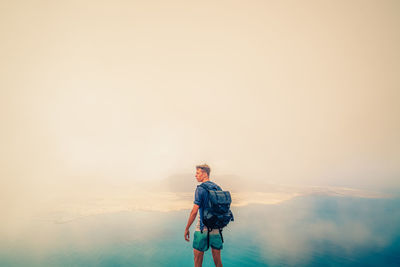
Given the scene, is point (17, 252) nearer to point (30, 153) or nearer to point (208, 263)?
point (208, 263)

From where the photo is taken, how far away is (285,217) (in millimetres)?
7473

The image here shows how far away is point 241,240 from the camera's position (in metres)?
5.54

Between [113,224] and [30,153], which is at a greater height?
[30,153]

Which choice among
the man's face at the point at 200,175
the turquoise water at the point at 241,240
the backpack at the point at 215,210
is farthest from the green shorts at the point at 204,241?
the turquoise water at the point at 241,240

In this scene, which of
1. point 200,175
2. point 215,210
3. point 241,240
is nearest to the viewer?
point 215,210

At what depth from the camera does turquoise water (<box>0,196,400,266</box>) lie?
14.7ft

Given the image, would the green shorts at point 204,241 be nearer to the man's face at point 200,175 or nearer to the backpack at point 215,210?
the backpack at point 215,210

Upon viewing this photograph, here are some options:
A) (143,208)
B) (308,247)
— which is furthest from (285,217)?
(143,208)

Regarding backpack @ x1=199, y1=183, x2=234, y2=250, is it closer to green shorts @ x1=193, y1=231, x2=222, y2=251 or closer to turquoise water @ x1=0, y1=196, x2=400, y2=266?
green shorts @ x1=193, y1=231, x2=222, y2=251

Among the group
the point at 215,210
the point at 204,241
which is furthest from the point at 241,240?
the point at 215,210

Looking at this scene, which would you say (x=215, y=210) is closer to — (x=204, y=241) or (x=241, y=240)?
(x=204, y=241)

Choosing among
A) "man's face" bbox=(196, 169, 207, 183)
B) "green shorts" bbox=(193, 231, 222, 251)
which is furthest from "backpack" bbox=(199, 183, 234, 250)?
"man's face" bbox=(196, 169, 207, 183)

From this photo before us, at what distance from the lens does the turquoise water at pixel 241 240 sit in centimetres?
447

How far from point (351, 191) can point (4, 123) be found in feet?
57.0
